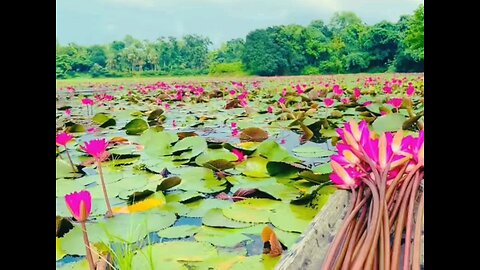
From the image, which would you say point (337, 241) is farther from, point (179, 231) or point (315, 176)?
point (315, 176)

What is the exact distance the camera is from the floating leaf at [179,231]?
84 centimetres

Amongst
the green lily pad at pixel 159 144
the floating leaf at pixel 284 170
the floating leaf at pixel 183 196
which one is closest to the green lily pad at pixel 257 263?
the floating leaf at pixel 183 196

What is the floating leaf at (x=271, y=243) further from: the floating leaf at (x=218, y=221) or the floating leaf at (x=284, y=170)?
the floating leaf at (x=284, y=170)

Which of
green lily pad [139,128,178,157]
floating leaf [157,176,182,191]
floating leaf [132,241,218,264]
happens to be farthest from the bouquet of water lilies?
green lily pad [139,128,178,157]

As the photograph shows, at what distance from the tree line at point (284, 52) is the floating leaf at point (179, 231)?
5.49 metres

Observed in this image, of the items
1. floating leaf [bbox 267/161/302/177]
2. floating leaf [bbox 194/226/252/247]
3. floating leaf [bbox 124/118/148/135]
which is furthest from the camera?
floating leaf [bbox 124/118/148/135]

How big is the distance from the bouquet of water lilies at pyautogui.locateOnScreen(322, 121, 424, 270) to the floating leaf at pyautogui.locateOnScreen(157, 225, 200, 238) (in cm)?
34

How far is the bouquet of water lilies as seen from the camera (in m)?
0.48

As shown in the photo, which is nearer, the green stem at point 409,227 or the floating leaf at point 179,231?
the green stem at point 409,227

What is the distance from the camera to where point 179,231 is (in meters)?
0.85

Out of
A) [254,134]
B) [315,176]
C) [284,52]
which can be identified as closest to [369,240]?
[315,176]

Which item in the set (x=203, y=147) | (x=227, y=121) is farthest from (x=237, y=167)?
(x=227, y=121)

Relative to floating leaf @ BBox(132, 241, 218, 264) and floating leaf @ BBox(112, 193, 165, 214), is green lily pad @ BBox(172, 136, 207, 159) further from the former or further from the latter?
floating leaf @ BBox(132, 241, 218, 264)
